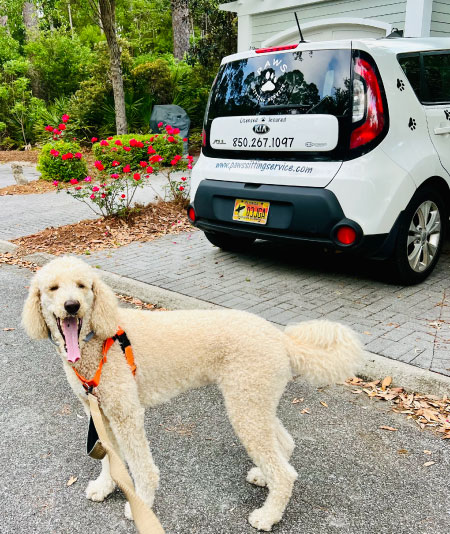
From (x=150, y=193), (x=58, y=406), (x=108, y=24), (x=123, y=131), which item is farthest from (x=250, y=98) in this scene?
(x=123, y=131)

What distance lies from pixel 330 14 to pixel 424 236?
6440 mm

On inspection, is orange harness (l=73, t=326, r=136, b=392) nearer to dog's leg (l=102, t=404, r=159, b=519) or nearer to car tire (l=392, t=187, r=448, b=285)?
dog's leg (l=102, t=404, r=159, b=519)

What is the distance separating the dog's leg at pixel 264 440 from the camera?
2.28m

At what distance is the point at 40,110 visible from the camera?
18734 mm

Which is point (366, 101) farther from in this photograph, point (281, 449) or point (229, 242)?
point (281, 449)

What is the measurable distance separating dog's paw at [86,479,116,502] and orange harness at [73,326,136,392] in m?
0.56

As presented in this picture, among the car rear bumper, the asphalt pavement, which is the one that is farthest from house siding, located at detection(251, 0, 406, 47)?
the asphalt pavement

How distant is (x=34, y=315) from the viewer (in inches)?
90.6

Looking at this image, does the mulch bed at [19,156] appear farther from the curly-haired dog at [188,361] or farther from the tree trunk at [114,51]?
the curly-haired dog at [188,361]

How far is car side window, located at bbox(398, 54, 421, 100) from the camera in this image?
15.3 ft

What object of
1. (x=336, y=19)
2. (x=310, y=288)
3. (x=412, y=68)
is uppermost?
(x=336, y=19)

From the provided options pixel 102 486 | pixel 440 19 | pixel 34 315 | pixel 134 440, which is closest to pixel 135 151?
pixel 440 19

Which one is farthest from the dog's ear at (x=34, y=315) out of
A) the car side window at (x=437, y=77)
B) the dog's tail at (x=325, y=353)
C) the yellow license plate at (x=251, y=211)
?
the car side window at (x=437, y=77)

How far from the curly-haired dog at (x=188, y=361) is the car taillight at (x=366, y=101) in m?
2.52
